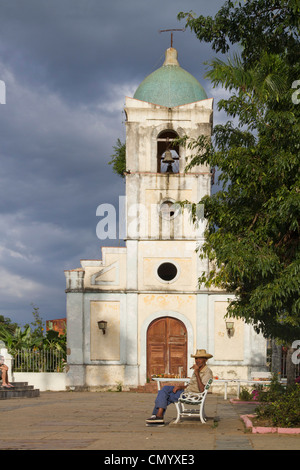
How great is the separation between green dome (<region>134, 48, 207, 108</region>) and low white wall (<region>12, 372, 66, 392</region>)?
11.2 m

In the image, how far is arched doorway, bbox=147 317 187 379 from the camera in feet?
84.9

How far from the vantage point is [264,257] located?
1161 cm

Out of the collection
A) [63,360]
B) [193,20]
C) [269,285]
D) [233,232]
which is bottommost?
[63,360]

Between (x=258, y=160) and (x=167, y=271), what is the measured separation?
15313mm

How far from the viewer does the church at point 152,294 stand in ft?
84.8

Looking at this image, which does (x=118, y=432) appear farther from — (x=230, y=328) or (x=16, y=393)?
(x=230, y=328)

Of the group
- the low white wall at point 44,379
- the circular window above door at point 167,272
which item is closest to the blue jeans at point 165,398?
the circular window above door at point 167,272

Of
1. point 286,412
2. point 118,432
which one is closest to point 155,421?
point 118,432

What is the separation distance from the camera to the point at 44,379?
86.4ft

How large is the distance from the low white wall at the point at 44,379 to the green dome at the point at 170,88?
11158 mm
